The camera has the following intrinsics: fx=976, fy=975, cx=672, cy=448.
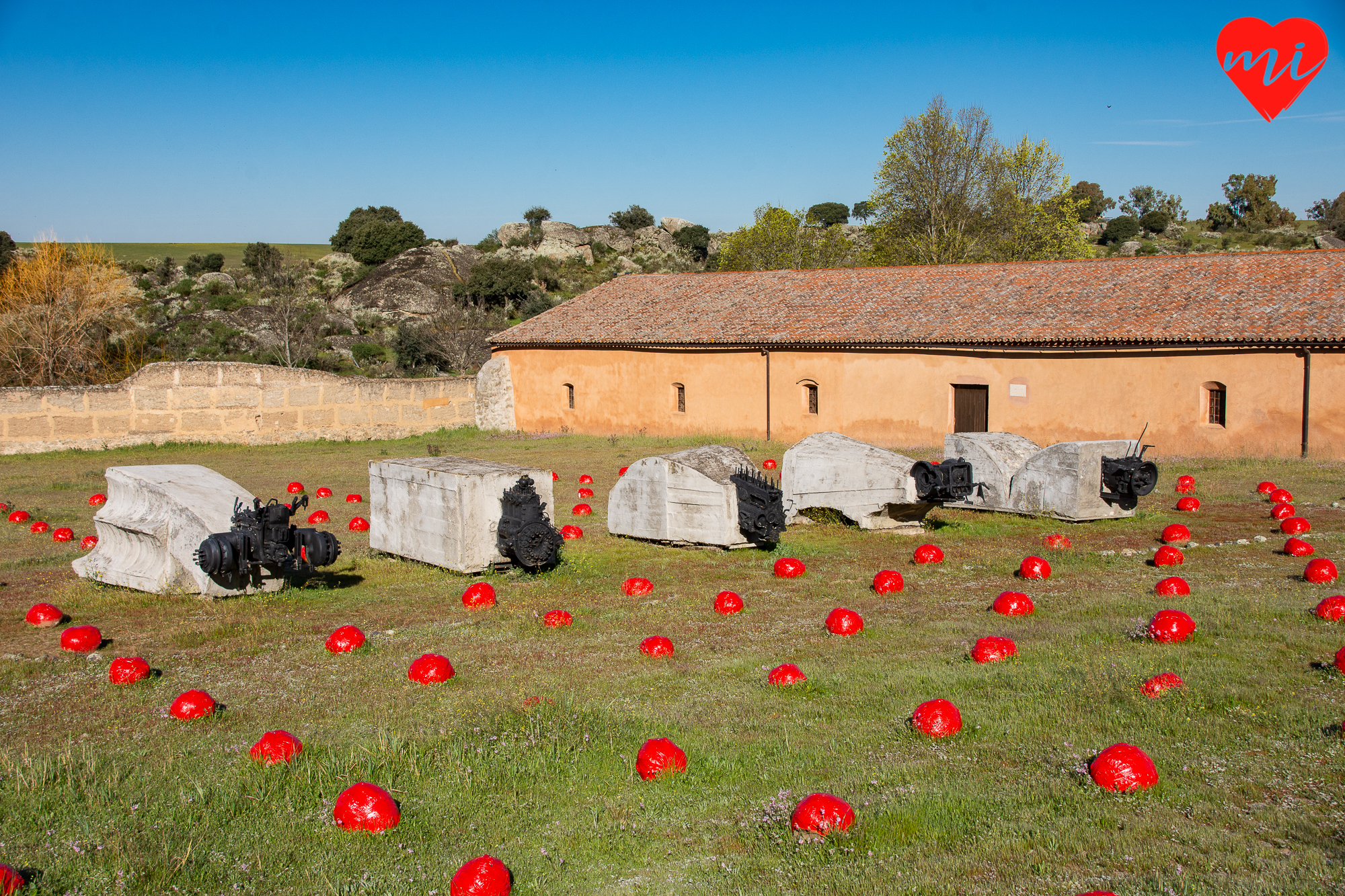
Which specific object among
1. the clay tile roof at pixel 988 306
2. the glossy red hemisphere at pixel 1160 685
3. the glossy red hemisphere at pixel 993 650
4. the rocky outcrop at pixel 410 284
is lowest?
the glossy red hemisphere at pixel 993 650

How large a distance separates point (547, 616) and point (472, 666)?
143cm

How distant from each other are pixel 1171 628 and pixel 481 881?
603cm

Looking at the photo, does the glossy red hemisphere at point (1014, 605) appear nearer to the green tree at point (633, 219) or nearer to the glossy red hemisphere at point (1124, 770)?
the glossy red hemisphere at point (1124, 770)

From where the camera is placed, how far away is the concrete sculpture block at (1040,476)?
1429 cm

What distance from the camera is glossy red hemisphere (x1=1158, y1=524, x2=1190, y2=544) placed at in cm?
1273

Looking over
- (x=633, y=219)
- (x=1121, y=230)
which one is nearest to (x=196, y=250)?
(x=633, y=219)

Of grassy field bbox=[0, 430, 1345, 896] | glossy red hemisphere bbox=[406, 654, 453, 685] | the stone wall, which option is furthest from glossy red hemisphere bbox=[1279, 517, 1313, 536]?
the stone wall

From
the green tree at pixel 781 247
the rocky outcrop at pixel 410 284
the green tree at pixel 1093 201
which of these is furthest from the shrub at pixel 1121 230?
the rocky outcrop at pixel 410 284

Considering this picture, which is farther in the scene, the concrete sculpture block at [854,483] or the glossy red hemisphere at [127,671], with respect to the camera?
the concrete sculpture block at [854,483]

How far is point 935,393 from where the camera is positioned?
24.8 metres

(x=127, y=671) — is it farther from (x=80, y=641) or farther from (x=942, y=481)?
(x=942, y=481)

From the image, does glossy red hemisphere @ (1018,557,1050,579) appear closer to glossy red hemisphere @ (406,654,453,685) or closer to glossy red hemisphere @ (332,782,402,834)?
A: glossy red hemisphere @ (406,654,453,685)

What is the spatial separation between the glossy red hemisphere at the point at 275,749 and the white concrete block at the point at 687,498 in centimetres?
738

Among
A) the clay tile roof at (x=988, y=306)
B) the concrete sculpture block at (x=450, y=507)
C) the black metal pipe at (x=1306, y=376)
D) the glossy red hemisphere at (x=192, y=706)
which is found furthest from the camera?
the clay tile roof at (x=988, y=306)
